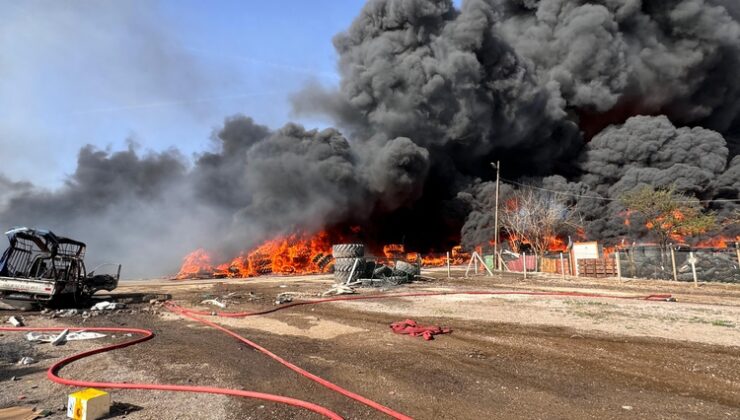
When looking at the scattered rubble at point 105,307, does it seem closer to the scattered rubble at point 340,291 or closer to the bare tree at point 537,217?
the scattered rubble at point 340,291

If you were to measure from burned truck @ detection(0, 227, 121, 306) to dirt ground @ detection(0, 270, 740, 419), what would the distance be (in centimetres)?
194

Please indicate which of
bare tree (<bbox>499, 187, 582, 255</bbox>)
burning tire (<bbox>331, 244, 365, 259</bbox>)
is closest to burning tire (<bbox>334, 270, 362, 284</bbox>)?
burning tire (<bbox>331, 244, 365, 259</bbox>)

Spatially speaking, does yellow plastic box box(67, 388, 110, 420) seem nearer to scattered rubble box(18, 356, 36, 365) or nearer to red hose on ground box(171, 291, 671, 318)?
scattered rubble box(18, 356, 36, 365)

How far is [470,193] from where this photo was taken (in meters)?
47.7

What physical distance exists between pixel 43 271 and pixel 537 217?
1405 inches

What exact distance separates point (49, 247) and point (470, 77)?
1550 inches

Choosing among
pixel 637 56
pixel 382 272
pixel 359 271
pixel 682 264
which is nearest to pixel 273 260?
pixel 382 272

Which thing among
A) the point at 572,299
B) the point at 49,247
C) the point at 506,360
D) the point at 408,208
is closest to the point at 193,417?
the point at 506,360

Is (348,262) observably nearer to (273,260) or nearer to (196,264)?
(273,260)

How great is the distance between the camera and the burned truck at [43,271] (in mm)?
11438

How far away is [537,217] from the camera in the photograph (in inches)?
1506

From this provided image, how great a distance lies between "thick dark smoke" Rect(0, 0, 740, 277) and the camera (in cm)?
3975

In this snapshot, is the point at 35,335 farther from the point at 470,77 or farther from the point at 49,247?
the point at 470,77

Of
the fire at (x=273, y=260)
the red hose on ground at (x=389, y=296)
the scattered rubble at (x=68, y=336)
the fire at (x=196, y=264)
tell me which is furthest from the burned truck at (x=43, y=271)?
the fire at (x=196, y=264)
